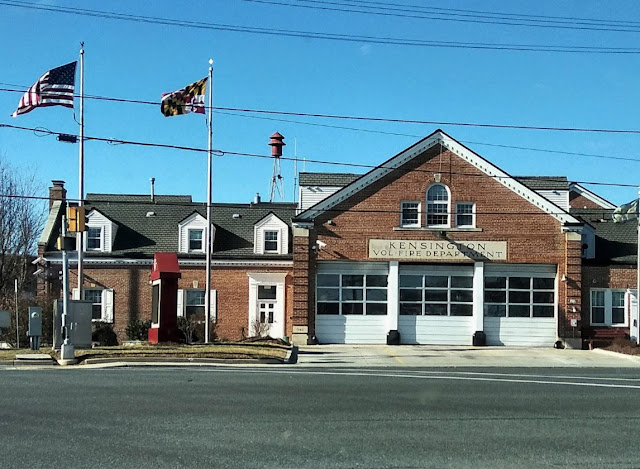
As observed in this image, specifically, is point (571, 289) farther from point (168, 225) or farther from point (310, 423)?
point (310, 423)

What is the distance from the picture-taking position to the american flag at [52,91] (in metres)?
26.6

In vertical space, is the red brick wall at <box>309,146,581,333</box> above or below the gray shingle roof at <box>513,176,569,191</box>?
below

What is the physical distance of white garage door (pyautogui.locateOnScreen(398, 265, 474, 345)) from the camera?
113 feet

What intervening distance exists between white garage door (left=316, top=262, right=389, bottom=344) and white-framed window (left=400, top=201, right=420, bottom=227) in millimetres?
2015

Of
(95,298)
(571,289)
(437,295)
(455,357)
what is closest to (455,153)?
(437,295)

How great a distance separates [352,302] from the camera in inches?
1352

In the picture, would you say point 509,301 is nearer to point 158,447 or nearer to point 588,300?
point 588,300

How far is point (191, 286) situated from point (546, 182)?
56.3 ft

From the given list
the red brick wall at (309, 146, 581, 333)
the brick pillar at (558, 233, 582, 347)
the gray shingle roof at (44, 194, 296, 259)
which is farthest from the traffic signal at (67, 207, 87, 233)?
the brick pillar at (558, 233, 582, 347)

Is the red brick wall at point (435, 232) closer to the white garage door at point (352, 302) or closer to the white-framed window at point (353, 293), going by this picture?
the white garage door at point (352, 302)

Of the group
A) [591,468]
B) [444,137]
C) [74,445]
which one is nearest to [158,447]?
[74,445]

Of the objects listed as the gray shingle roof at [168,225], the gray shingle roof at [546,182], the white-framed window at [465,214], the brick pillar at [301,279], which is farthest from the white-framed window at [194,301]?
the gray shingle roof at [546,182]

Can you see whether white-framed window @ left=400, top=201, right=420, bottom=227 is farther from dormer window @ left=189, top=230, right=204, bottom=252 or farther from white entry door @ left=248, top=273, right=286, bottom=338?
dormer window @ left=189, top=230, right=204, bottom=252

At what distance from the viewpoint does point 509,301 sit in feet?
113
